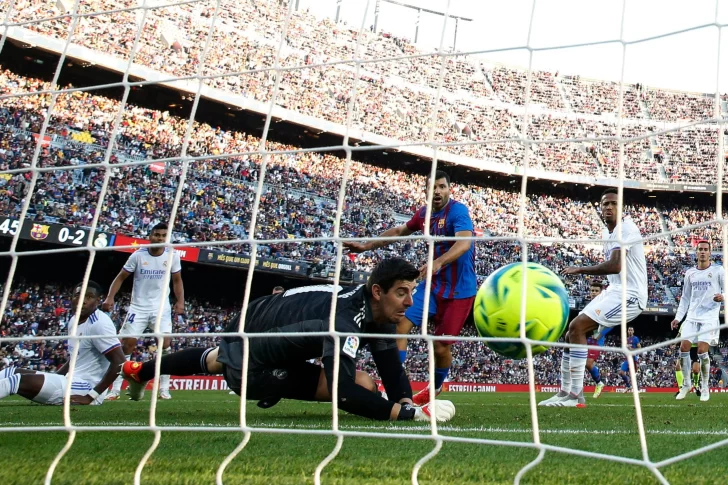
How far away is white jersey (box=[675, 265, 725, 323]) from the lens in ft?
26.9

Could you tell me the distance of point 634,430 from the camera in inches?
148

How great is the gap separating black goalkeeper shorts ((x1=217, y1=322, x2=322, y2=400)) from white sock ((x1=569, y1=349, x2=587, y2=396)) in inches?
113

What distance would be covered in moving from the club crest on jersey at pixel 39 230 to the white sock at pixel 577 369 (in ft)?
40.6

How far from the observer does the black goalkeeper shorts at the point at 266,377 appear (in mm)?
3889

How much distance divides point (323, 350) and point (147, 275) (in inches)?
178

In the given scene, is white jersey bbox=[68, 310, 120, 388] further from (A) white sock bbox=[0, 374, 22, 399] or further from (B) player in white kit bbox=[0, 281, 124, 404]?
(A) white sock bbox=[0, 374, 22, 399]

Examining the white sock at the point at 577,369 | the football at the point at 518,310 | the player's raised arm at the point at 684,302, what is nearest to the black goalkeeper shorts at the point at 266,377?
the football at the point at 518,310

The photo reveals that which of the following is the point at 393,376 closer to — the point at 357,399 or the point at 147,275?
the point at 357,399

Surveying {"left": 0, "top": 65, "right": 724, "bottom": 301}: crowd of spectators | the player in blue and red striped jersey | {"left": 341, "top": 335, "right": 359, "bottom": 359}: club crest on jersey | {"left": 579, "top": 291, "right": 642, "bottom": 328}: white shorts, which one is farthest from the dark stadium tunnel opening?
{"left": 341, "top": 335, "right": 359, "bottom": 359}: club crest on jersey

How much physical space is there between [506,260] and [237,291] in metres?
7.87

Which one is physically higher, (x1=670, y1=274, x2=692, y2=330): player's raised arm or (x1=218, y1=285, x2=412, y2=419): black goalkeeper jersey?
(x1=670, y1=274, x2=692, y2=330): player's raised arm

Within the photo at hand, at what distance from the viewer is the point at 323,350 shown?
344cm

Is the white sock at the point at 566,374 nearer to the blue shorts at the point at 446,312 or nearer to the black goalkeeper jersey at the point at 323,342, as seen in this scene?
the blue shorts at the point at 446,312

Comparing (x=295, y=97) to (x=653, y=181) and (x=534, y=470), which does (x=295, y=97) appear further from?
(x=534, y=470)
